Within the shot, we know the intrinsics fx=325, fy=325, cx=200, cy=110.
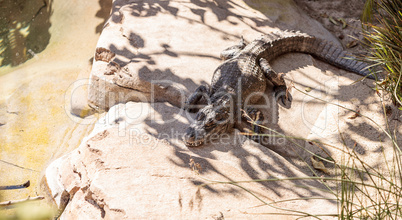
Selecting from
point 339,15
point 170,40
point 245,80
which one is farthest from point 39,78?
point 339,15

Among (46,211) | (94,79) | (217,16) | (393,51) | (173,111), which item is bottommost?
(46,211)

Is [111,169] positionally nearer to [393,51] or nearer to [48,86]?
[48,86]

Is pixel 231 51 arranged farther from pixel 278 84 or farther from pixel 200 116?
pixel 200 116

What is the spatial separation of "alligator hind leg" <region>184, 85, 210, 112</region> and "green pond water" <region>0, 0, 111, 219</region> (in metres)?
1.50

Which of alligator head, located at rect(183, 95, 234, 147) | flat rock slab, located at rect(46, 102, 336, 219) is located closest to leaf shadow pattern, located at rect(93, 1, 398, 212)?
flat rock slab, located at rect(46, 102, 336, 219)

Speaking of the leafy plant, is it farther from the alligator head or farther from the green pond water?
the green pond water

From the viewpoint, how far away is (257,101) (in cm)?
482

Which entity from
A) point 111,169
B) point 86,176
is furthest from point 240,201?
point 86,176

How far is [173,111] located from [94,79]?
57.2 inches

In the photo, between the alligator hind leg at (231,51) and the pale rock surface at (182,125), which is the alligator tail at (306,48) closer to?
the pale rock surface at (182,125)

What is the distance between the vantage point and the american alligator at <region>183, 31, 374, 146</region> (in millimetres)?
4188

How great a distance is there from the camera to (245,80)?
4652mm

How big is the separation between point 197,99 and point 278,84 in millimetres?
1301

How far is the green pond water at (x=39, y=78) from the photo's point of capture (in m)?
4.35
